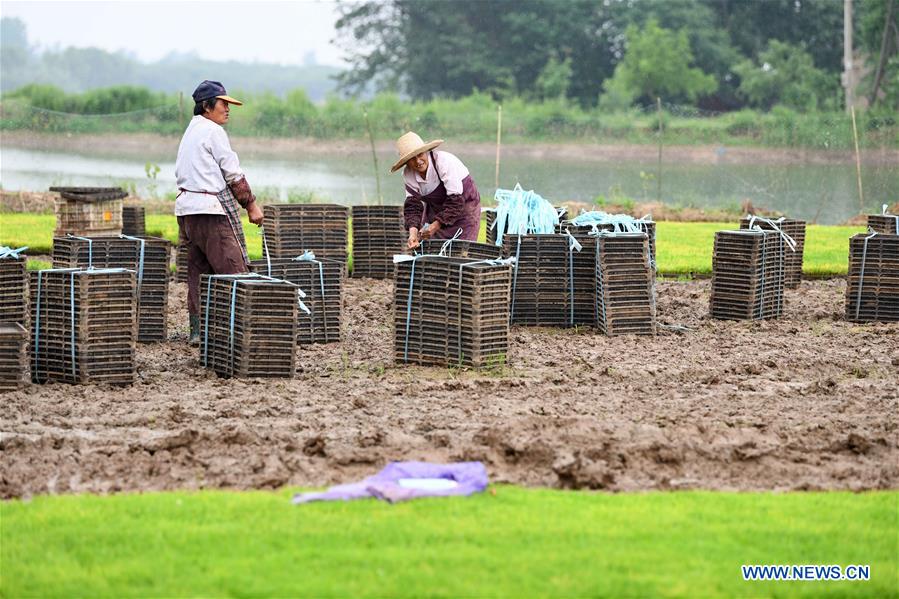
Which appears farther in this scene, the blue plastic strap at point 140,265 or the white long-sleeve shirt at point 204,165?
the blue plastic strap at point 140,265

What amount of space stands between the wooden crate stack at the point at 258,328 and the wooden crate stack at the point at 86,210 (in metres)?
7.40

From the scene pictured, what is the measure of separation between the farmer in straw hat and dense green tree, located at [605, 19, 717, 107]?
44.2m

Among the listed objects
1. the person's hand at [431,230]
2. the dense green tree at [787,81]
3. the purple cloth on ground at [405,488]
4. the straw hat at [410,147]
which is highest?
the dense green tree at [787,81]

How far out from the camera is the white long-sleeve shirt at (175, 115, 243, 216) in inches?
400

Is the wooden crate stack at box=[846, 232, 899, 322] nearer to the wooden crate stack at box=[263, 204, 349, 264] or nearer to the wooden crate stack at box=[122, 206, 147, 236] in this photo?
the wooden crate stack at box=[263, 204, 349, 264]

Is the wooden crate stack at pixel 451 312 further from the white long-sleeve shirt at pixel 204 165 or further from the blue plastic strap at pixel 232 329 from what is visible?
the white long-sleeve shirt at pixel 204 165

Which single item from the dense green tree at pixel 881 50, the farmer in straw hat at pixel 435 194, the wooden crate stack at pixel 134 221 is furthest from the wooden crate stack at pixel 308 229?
the dense green tree at pixel 881 50

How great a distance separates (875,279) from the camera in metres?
12.6

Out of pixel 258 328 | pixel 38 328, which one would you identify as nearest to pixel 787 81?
pixel 258 328

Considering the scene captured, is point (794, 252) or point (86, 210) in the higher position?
point (86, 210)

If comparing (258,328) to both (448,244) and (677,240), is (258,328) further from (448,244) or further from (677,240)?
(677,240)

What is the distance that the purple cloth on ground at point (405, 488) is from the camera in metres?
6.23

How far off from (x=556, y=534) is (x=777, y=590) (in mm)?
1006

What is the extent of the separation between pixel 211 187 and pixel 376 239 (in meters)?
5.15
